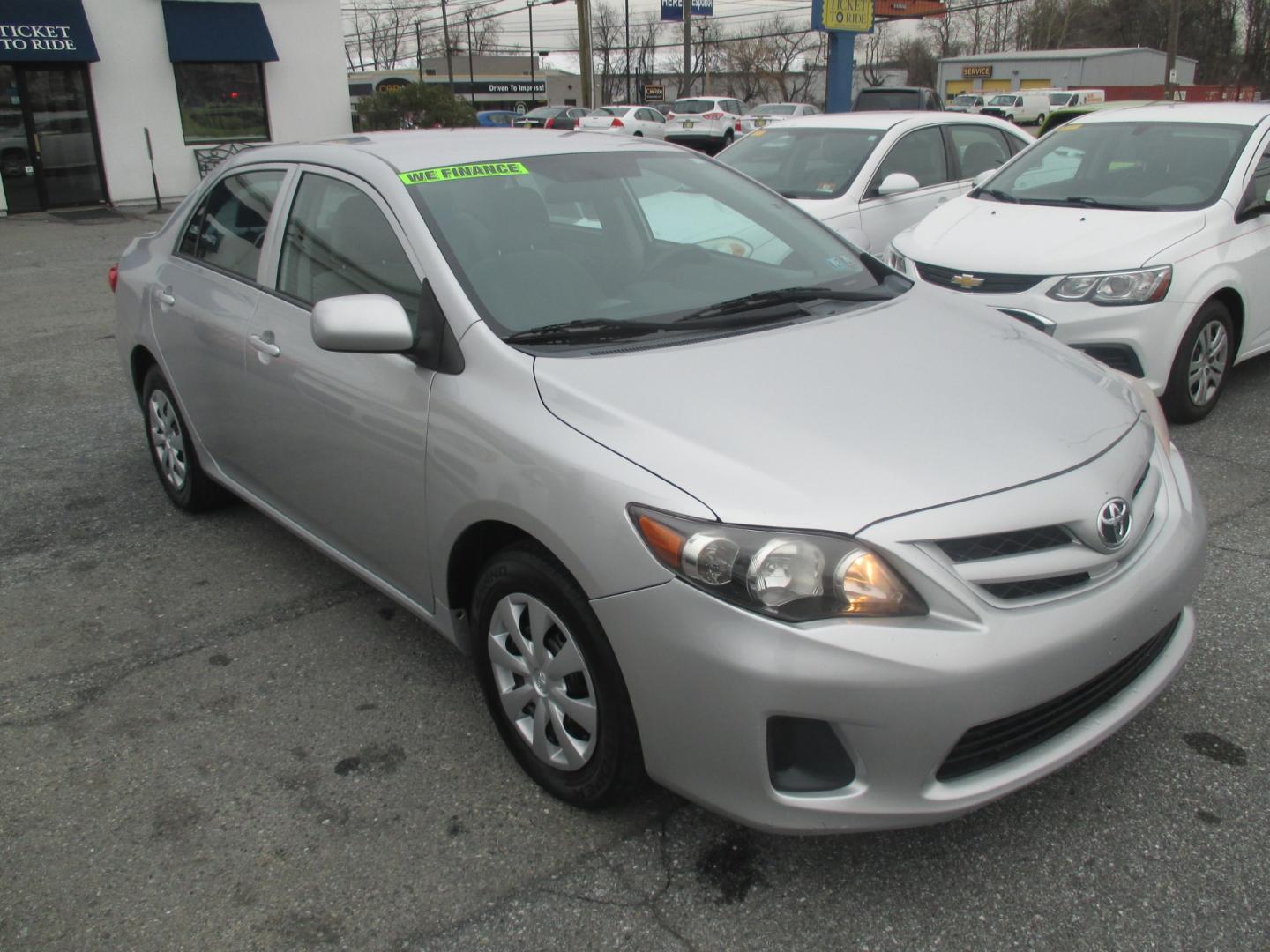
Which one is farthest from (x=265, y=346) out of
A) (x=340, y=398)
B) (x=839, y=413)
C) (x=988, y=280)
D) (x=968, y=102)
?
(x=968, y=102)

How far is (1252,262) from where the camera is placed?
562 centimetres

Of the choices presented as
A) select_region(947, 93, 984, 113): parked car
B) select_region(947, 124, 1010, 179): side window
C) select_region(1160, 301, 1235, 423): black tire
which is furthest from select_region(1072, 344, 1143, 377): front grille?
select_region(947, 93, 984, 113): parked car

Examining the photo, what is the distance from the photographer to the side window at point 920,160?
7.69 m

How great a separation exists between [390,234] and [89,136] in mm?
18900

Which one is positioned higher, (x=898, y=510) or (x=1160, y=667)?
(x=898, y=510)

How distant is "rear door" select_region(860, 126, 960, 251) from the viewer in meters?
7.55

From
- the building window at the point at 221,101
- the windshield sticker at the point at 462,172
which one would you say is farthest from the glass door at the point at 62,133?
the windshield sticker at the point at 462,172

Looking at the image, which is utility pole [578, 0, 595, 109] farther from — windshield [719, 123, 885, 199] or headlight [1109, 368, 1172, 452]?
headlight [1109, 368, 1172, 452]

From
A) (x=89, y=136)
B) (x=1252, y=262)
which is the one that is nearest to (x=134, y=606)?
(x=1252, y=262)

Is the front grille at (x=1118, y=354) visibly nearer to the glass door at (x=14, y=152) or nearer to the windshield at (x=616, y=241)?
the windshield at (x=616, y=241)

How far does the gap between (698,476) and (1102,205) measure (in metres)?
4.74

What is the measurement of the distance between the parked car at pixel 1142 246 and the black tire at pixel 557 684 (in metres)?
3.75

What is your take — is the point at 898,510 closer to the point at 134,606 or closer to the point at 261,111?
the point at 134,606

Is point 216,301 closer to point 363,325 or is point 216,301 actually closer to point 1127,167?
point 363,325
